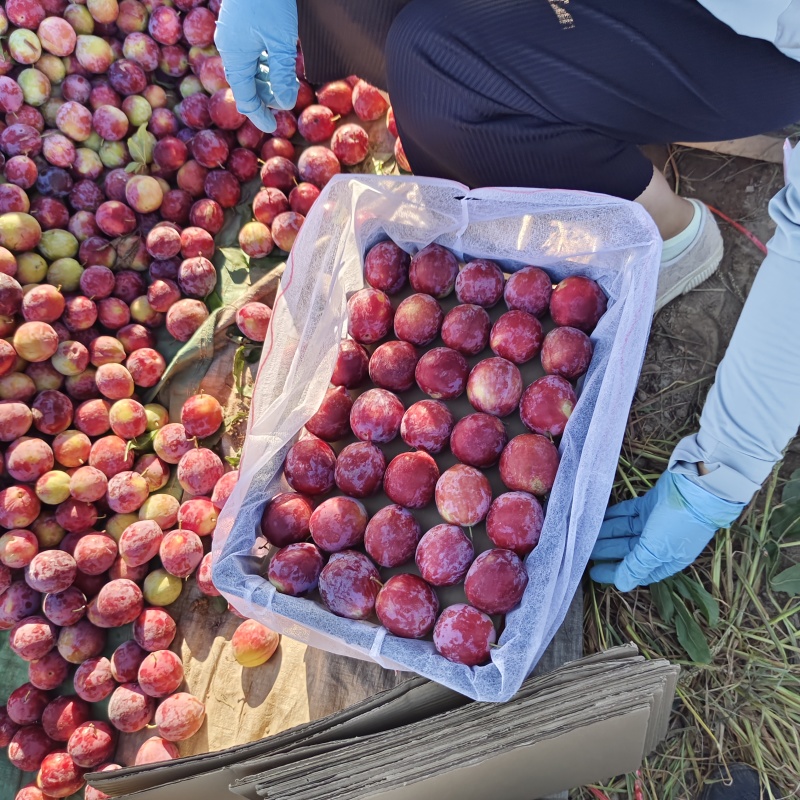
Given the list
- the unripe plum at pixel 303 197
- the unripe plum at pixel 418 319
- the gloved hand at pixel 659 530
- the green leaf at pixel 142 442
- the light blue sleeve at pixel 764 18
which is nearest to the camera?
the light blue sleeve at pixel 764 18

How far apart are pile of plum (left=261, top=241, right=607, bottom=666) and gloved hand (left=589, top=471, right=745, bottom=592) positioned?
0.93 feet

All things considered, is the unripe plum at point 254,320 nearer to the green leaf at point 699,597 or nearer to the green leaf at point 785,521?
the green leaf at point 699,597

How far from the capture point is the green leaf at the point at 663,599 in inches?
64.5

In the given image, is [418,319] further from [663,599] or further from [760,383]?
[663,599]

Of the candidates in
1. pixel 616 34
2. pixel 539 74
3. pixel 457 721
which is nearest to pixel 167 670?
pixel 457 721

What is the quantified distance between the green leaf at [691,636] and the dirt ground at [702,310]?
0.47 m

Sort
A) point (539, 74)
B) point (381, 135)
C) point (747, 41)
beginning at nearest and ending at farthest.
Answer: point (747, 41), point (539, 74), point (381, 135)

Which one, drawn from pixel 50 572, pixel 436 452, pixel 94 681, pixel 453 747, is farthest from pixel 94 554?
pixel 453 747

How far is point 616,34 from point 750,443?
85cm

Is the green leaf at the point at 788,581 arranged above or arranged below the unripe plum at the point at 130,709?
above

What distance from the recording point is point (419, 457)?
1455 millimetres

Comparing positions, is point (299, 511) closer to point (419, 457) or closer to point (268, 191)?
point (419, 457)

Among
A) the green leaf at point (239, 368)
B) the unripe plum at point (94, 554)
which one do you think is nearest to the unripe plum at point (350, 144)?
the green leaf at point (239, 368)

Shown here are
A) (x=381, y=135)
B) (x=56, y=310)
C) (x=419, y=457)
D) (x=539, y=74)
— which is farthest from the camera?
(x=381, y=135)
